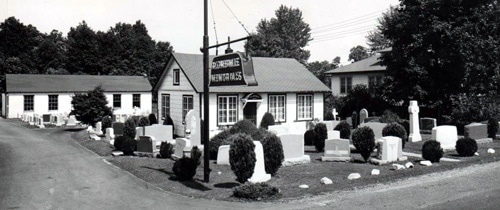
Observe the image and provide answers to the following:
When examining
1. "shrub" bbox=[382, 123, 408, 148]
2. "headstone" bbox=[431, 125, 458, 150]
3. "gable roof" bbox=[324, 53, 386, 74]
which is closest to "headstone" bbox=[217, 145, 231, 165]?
"shrub" bbox=[382, 123, 408, 148]

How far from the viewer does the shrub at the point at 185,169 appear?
14203mm

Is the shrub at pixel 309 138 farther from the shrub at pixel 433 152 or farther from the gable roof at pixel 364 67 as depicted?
the gable roof at pixel 364 67

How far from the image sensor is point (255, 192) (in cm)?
1148

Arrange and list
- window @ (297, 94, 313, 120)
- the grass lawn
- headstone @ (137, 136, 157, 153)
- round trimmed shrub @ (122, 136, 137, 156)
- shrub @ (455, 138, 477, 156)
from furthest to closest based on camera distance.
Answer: window @ (297, 94, 313, 120) < round trimmed shrub @ (122, 136, 137, 156) < headstone @ (137, 136, 157, 153) < shrub @ (455, 138, 477, 156) < the grass lawn

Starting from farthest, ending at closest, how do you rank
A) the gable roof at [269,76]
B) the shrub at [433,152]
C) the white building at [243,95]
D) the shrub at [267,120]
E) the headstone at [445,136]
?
1. the shrub at [267,120]
2. the gable roof at [269,76]
3. the white building at [243,95]
4. the headstone at [445,136]
5. the shrub at [433,152]

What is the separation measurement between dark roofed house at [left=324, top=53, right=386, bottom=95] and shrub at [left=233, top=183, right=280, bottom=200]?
34.4 meters

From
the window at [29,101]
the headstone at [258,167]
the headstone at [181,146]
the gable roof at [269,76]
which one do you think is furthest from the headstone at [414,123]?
the window at [29,101]

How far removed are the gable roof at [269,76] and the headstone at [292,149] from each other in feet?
33.8

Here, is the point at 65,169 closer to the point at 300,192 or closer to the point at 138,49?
the point at 300,192

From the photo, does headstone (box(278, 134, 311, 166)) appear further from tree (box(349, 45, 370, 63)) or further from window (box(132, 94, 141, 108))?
tree (box(349, 45, 370, 63))

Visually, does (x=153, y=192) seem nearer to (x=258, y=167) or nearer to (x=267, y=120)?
(x=258, y=167)

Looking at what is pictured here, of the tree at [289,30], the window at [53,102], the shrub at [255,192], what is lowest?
the shrub at [255,192]

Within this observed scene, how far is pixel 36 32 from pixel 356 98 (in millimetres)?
69758

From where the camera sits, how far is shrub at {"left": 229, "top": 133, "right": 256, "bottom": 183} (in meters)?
12.8
